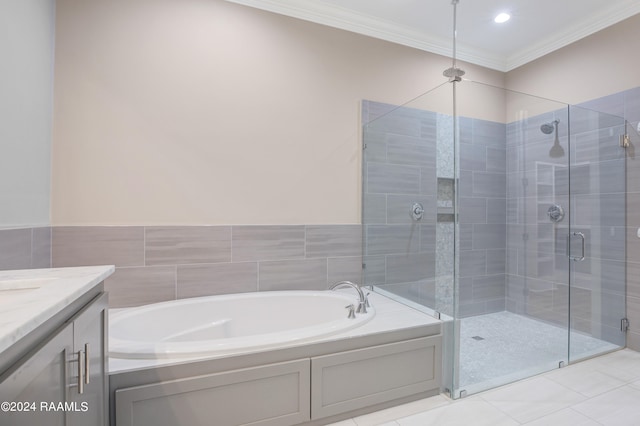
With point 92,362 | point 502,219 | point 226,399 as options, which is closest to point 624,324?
point 502,219

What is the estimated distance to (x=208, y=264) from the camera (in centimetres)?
220

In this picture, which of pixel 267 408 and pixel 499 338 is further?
Answer: pixel 499 338

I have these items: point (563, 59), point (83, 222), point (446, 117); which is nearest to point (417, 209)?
point (446, 117)

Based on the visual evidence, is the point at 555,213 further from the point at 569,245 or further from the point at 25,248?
the point at 25,248

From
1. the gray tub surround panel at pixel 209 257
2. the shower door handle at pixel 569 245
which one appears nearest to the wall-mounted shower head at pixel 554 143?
the shower door handle at pixel 569 245

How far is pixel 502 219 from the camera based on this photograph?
2.90 m

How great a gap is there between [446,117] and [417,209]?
736mm

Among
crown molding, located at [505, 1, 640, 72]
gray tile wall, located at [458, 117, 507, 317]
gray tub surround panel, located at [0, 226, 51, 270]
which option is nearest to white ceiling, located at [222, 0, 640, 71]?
crown molding, located at [505, 1, 640, 72]

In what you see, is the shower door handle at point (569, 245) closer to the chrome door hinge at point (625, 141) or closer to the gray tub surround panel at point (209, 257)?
the chrome door hinge at point (625, 141)

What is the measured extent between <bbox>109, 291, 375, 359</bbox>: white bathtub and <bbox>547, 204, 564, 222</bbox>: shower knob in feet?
6.36

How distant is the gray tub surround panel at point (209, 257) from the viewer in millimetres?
1976

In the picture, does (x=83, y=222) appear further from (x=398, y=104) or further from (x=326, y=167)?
(x=398, y=104)

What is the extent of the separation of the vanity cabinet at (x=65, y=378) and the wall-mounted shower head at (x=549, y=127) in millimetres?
3423

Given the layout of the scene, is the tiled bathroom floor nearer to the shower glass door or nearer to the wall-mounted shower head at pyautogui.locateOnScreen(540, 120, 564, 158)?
the shower glass door
